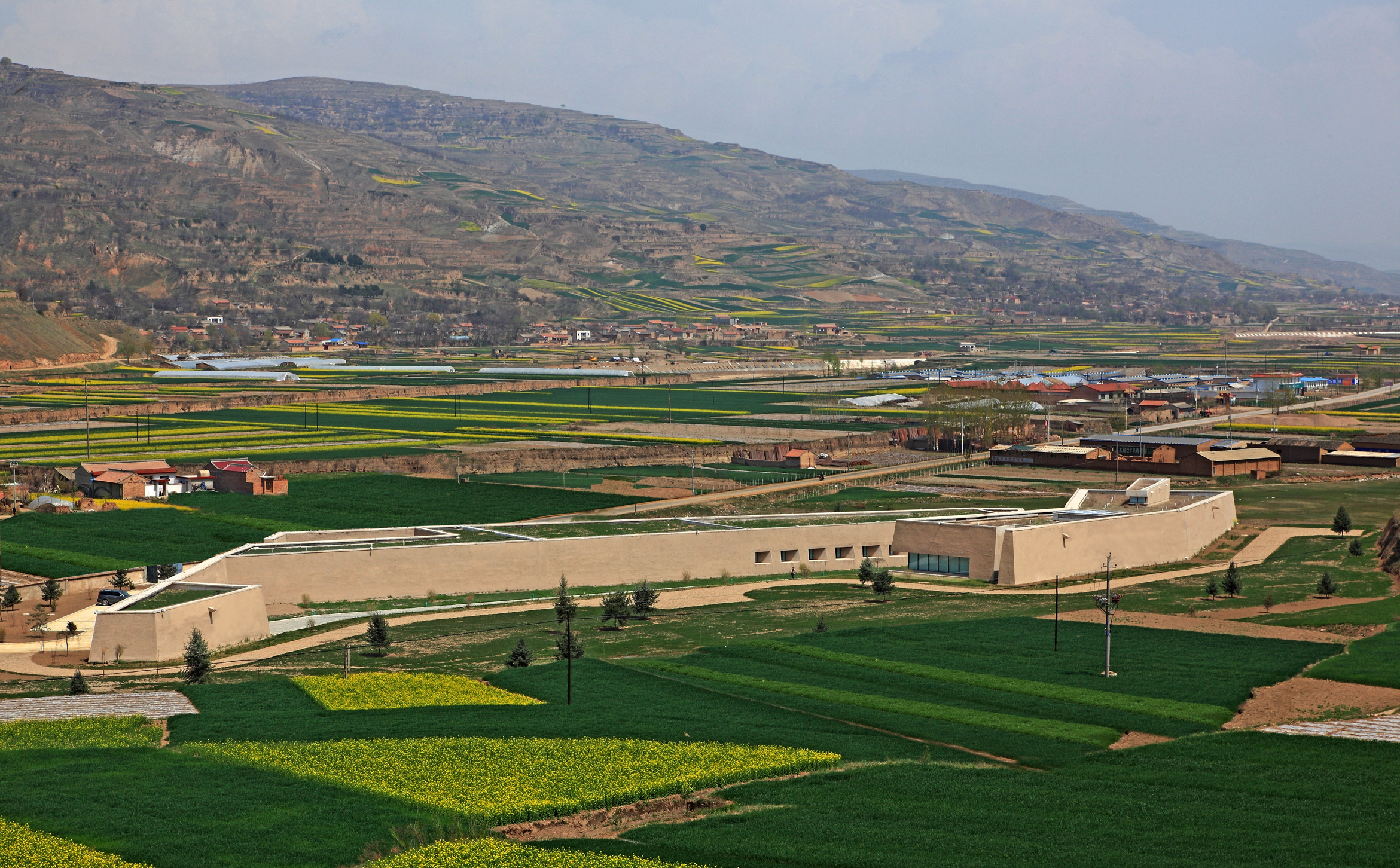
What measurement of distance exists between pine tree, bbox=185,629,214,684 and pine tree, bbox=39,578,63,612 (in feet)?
34.4

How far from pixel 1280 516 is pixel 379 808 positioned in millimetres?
53499

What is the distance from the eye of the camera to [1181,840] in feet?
68.3

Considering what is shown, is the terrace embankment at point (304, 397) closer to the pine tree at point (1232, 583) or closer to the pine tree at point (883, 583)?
Result: the pine tree at point (883, 583)

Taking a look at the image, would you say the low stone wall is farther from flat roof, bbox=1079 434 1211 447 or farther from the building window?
flat roof, bbox=1079 434 1211 447

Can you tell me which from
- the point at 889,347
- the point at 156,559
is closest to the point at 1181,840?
the point at 156,559

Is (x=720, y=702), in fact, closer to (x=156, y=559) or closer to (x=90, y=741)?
(x=90, y=741)

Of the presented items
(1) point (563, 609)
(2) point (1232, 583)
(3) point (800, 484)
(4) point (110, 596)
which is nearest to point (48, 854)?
(1) point (563, 609)

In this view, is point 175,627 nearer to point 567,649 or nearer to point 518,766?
point 567,649

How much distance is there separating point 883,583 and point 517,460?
3565 centimetres

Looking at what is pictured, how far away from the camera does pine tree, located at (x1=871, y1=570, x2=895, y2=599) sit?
1896 inches

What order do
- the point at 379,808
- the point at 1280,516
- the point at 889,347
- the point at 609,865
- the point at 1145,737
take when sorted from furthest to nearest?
the point at 889,347 → the point at 1280,516 → the point at 1145,737 → the point at 379,808 → the point at 609,865

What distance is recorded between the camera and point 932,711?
30.0 metres

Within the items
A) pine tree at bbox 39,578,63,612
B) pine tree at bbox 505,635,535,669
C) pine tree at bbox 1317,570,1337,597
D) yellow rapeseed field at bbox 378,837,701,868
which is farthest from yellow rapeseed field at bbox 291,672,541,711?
pine tree at bbox 1317,570,1337,597

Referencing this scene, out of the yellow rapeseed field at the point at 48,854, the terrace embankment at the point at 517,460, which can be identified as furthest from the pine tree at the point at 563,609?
the terrace embankment at the point at 517,460
